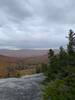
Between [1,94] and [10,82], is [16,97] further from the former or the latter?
[10,82]

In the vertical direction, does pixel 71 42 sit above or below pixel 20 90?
above

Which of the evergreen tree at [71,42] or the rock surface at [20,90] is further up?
the evergreen tree at [71,42]

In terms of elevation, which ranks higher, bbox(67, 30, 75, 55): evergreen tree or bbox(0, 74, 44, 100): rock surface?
bbox(67, 30, 75, 55): evergreen tree

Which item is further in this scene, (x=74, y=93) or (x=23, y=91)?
(x=23, y=91)

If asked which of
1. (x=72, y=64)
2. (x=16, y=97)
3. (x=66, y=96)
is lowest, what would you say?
(x=16, y=97)

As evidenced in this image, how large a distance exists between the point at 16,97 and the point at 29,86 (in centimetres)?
192

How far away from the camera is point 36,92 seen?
752 inches

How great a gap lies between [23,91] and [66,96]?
9.12 metres

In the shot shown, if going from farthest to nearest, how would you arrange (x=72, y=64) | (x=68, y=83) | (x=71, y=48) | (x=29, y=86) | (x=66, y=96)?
(x=29, y=86) < (x=71, y=48) < (x=72, y=64) < (x=68, y=83) < (x=66, y=96)

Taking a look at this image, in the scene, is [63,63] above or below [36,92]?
above

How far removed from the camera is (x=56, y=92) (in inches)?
423

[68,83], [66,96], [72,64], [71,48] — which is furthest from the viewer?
[71,48]

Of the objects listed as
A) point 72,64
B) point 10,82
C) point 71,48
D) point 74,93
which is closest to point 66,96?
point 74,93

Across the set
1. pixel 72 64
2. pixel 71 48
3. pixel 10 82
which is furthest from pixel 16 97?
pixel 72 64
